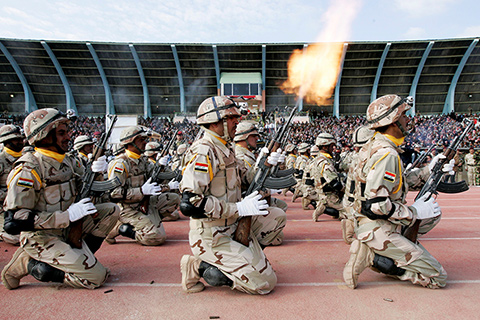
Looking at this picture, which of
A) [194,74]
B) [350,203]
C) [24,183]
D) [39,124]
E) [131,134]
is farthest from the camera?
[194,74]

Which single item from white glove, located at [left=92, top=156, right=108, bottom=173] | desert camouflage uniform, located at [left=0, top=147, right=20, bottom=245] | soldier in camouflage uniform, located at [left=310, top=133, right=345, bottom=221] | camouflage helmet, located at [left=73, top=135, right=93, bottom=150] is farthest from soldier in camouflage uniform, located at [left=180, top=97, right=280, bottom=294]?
camouflage helmet, located at [left=73, top=135, right=93, bottom=150]

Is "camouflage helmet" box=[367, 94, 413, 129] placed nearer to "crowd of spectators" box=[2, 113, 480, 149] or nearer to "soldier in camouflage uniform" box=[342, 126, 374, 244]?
"soldier in camouflage uniform" box=[342, 126, 374, 244]

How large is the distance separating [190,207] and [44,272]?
2011 mm

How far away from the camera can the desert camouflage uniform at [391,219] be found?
3.74 m

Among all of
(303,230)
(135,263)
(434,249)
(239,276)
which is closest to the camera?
(239,276)

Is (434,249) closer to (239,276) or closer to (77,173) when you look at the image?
(239,276)

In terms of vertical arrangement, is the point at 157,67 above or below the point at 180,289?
above

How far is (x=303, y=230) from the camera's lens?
764 centimetres

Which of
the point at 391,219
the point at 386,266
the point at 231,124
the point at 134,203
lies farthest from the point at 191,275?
the point at 134,203

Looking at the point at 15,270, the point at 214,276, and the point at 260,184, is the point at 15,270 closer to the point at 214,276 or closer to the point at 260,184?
the point at 214,276

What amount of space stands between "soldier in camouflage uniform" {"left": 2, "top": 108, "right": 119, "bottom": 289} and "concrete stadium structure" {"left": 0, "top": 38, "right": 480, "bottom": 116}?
33191 millimetres

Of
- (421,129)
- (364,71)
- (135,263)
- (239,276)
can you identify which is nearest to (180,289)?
(239,276)

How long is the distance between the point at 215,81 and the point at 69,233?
35585 mm

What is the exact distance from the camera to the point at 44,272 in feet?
13.2
